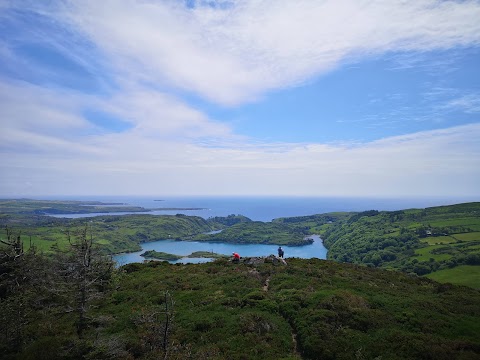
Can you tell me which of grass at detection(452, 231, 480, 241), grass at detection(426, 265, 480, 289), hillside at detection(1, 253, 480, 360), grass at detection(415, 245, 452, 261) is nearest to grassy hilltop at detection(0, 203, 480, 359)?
hillside at detection(1, 253, 480, 360)

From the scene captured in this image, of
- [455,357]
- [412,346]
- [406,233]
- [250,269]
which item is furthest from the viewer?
[406,233]

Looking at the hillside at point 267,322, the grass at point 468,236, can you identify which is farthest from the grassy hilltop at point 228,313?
the grass at point 468,236

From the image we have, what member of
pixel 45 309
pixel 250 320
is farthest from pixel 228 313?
pixel 45 309

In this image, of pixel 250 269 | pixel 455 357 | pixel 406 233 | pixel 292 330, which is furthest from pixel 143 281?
pixel 406 233

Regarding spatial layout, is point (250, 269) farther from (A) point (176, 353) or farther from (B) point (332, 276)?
(A) point (176, 353)

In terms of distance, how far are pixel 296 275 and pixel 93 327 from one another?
2589 cm

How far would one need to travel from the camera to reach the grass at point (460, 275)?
96.2 meters

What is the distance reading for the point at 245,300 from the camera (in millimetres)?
30281

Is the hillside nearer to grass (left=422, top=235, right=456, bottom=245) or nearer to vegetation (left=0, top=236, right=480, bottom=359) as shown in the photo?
vegetation (left=0, top=236, right=480, bottom=359)

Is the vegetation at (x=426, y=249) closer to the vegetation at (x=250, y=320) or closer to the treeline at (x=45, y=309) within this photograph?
the vegetation at (x=250, y=320)

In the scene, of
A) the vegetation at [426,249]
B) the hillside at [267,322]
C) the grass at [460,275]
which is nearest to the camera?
the hillside at [267,322]

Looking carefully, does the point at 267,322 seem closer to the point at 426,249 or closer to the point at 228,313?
the point at 228,313

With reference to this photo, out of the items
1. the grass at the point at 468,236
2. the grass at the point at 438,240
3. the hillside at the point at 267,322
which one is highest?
the hillside at the point at 267,322

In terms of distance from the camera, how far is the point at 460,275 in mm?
106625
